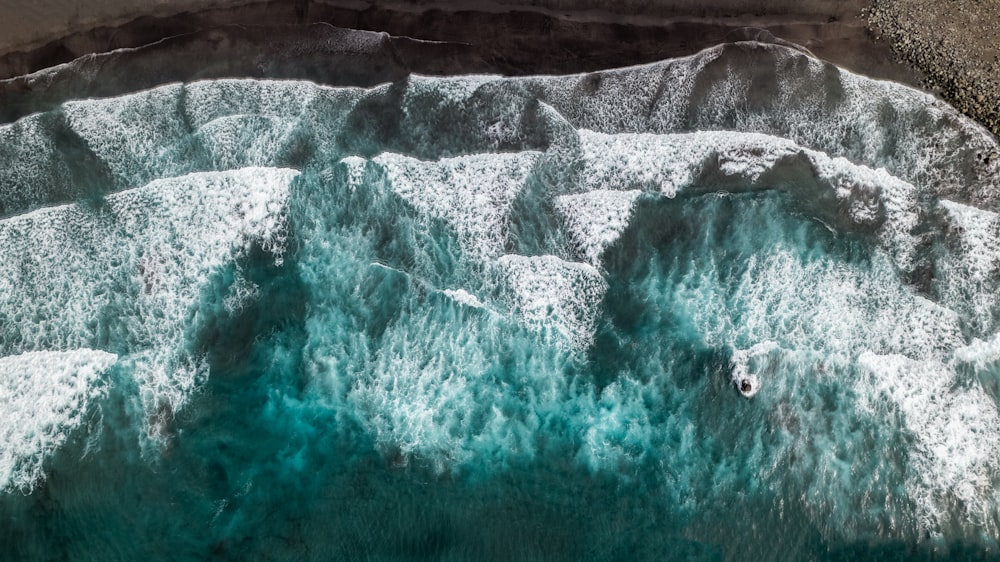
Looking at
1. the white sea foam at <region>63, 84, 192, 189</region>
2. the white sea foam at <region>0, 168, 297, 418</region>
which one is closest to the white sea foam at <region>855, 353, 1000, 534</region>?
the white sea foam at <region>0, 168, 297, 418</region>

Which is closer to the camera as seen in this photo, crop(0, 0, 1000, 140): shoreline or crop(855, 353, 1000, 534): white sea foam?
crop(855, 353, 1000, 534): white sea foam

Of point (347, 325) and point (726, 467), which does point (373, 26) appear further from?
point (726, 467)

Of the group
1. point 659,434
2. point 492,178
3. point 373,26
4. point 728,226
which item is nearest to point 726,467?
point 659,434

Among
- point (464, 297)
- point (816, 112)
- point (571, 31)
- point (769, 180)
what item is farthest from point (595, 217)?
point (816, 112)

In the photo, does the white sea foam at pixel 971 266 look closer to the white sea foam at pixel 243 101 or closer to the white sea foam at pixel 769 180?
the white sea foam at pixel 769 180

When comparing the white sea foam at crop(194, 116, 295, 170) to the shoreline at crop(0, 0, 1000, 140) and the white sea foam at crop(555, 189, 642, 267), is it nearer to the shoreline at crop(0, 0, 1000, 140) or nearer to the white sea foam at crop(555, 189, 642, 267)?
the shoreline at crop(0, 0, 1000, 140)

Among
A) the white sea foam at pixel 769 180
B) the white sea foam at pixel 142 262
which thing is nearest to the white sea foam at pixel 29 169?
the white sea foam at pixel 142 262

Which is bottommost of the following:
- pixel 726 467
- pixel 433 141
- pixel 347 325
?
pixel 726 467
